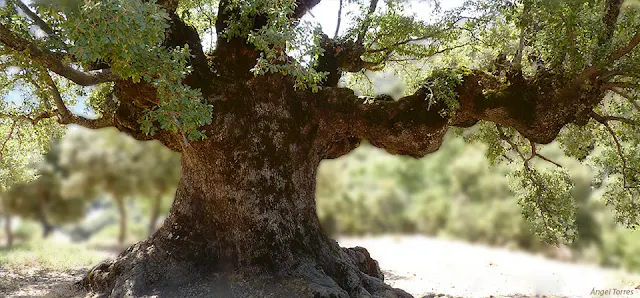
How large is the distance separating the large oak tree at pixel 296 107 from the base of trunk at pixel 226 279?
2cm

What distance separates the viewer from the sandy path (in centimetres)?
891

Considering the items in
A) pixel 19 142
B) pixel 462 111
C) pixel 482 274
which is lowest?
pixel 482 274

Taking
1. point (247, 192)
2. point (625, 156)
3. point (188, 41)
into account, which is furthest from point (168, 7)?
point (625, 156)

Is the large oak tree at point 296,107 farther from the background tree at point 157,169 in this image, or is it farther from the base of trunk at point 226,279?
the background tree at point 157,169

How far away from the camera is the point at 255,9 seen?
5.69m

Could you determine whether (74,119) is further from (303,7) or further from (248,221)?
(303,7)

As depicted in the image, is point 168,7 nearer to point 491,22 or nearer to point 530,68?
point 491,22

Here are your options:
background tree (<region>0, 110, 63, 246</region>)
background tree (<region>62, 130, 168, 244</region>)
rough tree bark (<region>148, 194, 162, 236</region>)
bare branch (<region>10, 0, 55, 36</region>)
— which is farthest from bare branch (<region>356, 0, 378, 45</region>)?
rough tree bark (<region>148, 194, 162, 236</region>)

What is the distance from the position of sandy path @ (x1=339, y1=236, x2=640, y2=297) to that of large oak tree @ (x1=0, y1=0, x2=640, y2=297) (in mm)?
2282

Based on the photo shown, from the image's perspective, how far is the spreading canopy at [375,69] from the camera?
492cm

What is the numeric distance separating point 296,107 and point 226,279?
2260 millimetres

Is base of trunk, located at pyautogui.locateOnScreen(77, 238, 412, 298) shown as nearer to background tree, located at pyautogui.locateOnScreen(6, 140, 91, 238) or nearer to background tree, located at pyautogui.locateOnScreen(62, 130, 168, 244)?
background tree, located at pyautogui.locateOnScreen(62, 130, 168, 244)

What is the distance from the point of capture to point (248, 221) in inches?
252

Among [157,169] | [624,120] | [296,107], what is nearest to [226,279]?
[296,107]
